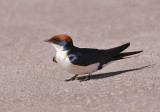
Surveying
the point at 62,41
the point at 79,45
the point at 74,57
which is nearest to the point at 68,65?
the point at 74,57

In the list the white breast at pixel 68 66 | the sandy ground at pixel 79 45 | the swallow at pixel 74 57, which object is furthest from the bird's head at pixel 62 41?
the sandy ground at pixel 79 45

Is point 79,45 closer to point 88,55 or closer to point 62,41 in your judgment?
point 88,55

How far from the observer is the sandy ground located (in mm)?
6281

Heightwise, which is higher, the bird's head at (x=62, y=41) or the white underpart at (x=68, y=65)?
the bird's head at (x=62, y=41)

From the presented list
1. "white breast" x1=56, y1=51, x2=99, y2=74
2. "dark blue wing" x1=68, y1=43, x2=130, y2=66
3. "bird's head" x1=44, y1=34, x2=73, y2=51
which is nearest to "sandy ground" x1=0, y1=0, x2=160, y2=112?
"white breast" x1=56, y1=51, x2=99, y2=74

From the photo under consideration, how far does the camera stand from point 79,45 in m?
11.0

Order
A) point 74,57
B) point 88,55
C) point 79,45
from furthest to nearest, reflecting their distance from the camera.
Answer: point 79,45, point 88,55, point 74,57

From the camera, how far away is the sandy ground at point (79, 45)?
628 cm

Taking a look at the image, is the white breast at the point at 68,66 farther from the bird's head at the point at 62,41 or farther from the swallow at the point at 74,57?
the bird's head at the point at 62,41

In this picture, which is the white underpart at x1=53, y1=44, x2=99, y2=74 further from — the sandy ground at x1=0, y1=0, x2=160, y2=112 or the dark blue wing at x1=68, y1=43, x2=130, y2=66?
the sandy ground at x1=0, y1=0, x2=160, y2=112

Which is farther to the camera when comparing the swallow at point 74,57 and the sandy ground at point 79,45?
the swallow at point 74,57

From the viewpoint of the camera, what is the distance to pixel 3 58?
9984 mm

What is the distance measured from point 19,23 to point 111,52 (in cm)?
724

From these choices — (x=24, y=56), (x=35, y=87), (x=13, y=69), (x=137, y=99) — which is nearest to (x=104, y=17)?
(x=24, y=56)
